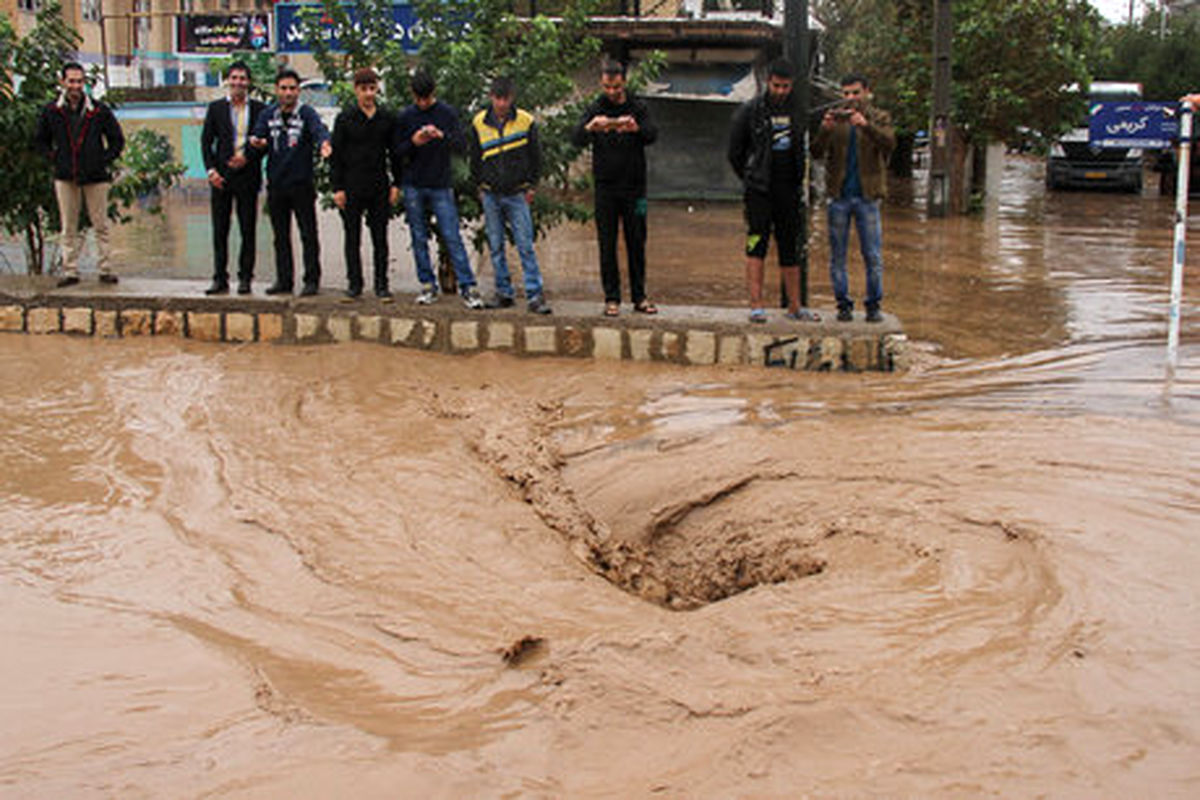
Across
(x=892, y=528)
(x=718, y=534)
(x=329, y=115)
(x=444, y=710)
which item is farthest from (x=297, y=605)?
(x=329, y=115)

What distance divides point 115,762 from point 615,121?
17.8 feet

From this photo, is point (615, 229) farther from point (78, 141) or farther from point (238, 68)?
point (78, 141)

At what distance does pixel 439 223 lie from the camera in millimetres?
8523

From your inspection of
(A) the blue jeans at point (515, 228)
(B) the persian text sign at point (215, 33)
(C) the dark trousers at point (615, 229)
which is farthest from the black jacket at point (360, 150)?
(B) the persian text sign at point (215, 33)

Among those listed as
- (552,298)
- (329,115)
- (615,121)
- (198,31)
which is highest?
(198,31)

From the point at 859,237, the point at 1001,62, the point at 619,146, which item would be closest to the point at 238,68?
the point at 619,146

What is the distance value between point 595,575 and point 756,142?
3827mm

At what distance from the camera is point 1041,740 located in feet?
10.2

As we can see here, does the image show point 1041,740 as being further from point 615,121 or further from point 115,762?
point 615,121

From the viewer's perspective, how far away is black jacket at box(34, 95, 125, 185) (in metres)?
8.83

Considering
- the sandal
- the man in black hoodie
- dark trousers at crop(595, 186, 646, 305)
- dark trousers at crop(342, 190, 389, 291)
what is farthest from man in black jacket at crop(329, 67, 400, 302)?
the sandal

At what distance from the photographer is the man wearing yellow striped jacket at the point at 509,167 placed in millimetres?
7977

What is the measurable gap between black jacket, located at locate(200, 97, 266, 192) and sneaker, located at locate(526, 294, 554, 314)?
2.18m

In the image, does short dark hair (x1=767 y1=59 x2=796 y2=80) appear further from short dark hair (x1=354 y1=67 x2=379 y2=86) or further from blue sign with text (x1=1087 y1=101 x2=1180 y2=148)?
short dark hair (x1=354 y1=67 x2=379 y2=86)
